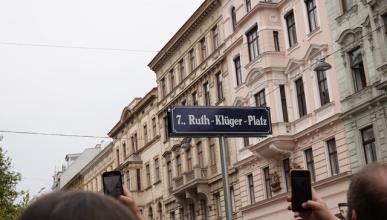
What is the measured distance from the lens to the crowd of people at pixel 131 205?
1236 mm

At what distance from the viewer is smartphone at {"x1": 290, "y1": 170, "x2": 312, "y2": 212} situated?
9.22 feet

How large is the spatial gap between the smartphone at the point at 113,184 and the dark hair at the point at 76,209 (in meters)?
2.08

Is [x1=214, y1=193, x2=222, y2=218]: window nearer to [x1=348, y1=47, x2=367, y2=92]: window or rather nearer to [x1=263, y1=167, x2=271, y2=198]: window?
[x1=263, y1=167, x2=271, y2=198]: window

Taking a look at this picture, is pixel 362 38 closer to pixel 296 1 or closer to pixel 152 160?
pixel 296 1

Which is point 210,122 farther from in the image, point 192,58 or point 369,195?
point 192,58

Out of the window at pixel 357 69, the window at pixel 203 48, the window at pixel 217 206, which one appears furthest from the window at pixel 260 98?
the window at pixel 203 48

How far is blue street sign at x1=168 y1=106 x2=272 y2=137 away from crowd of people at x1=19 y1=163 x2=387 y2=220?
8091 millimetres

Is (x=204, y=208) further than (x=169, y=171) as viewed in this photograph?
No

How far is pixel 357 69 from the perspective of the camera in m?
23.3

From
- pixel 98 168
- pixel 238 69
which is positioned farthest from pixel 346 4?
pixel 98 168

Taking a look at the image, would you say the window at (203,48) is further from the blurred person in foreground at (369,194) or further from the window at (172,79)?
the blurred person in foreground at (369,194)

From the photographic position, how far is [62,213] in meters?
1.23

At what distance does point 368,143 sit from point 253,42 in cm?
882

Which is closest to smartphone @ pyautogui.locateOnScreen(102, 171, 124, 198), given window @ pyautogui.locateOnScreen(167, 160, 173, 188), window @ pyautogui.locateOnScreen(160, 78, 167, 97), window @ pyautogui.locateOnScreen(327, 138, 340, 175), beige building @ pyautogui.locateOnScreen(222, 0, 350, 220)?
beige building @ pyautogui.locateOnScreen(222, 0, 350, 220)
